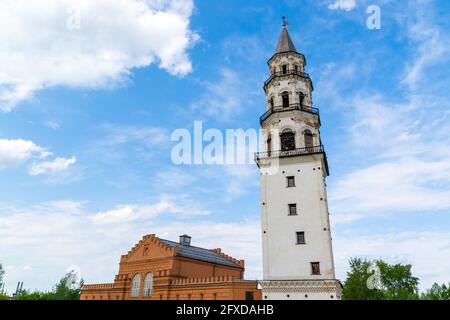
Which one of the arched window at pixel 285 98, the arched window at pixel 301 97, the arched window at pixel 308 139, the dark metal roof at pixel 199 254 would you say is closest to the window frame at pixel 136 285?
the dark metal roof at pixel 199 254

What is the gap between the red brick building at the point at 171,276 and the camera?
1553 inches

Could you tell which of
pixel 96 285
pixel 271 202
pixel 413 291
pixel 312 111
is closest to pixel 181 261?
pixel 96 285

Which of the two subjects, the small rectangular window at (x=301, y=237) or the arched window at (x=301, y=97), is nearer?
the small rectangular window at (x=301, y=237)

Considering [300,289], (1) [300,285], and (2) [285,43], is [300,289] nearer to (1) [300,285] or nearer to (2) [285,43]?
(1) [300,285]

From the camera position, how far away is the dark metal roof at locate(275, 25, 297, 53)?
38688 millimetres

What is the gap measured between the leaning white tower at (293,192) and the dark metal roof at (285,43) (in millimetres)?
278

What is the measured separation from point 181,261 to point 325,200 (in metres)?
24.9

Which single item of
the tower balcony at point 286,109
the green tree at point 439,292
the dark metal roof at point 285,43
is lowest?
the green tree at point 439,292

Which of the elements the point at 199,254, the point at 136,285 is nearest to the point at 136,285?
the point at 136,285

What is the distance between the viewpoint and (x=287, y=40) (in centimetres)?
4025

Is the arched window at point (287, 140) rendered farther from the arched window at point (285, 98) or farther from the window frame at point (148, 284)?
the window frame at point (148, 284)

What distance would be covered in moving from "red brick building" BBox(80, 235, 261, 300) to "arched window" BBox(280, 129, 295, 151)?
1632 cm

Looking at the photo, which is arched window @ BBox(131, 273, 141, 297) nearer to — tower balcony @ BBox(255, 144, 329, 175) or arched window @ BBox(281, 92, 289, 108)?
tower balcony @ BBox(255, 144, 329, 175)
